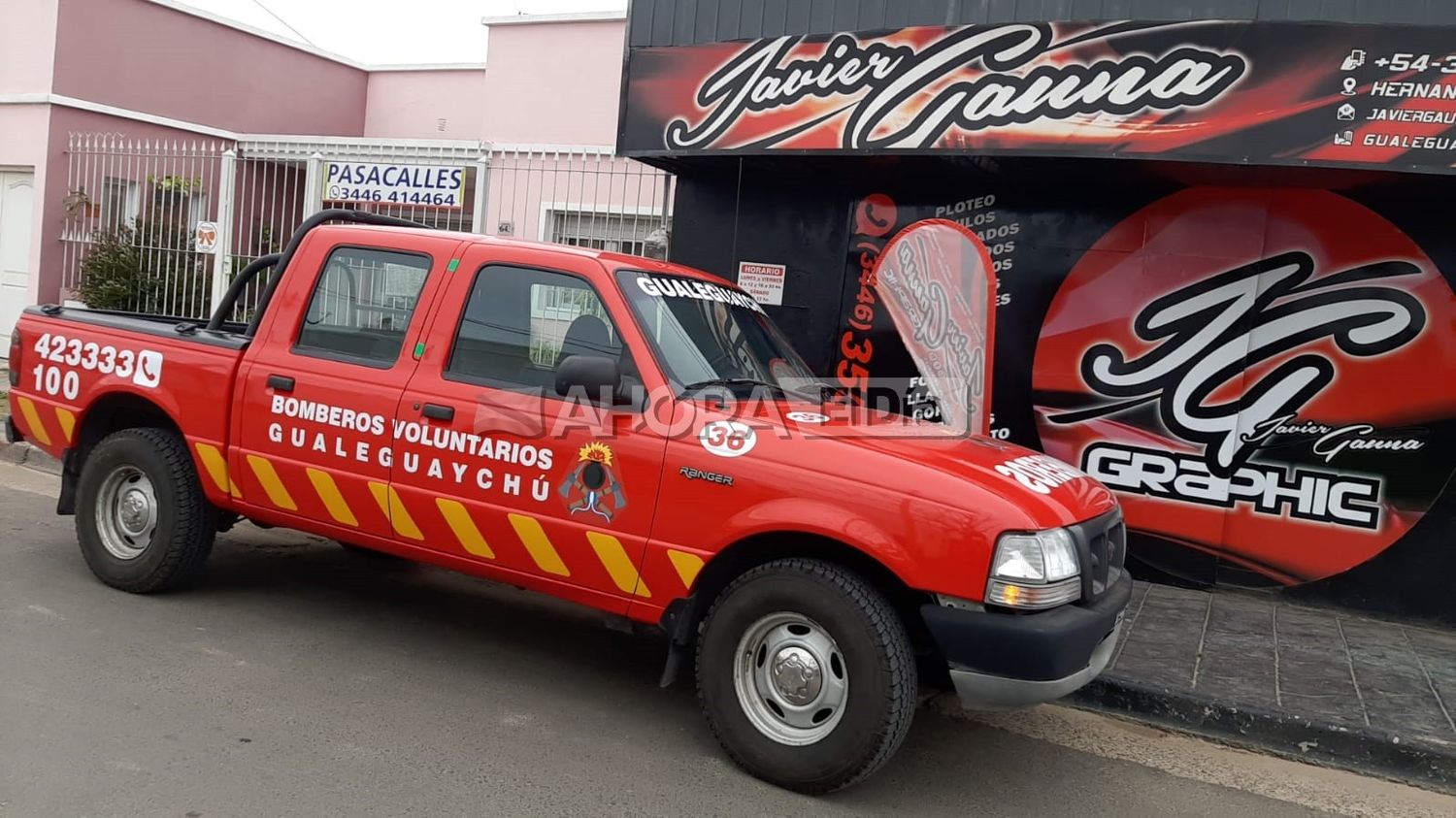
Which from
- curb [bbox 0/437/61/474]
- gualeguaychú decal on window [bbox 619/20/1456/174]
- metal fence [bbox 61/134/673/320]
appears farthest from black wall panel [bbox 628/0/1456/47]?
curb [bbox 0/437/61/474]

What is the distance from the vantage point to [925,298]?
6.43 meters

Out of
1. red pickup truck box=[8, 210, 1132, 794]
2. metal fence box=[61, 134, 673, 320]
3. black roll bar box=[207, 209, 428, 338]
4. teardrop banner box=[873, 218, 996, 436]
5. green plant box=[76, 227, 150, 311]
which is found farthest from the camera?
green plant box=[76, 227, 150, 311]

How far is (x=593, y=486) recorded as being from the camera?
4.21 meters

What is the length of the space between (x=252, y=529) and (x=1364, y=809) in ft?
21.0

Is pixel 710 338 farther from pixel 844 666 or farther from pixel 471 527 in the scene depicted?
pixel 844 666

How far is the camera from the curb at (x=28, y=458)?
834 cm

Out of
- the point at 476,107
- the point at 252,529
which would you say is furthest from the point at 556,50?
the point at 252,529

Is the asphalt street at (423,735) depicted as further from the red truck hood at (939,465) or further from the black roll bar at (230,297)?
the black roll bar at (230,297)

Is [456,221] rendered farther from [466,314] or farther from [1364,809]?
[1364,809]

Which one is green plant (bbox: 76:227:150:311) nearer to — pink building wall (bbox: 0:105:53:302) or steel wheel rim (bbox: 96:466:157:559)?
pink building wall (bbox: 0:105:53:302)

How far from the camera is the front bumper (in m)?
3.56

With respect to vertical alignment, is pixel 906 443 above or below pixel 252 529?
above

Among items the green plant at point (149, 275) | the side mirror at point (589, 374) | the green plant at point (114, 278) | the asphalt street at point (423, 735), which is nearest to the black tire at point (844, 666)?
the asphalt street at point (423, 735)

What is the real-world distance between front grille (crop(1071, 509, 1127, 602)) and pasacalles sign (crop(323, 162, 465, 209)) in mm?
7496
